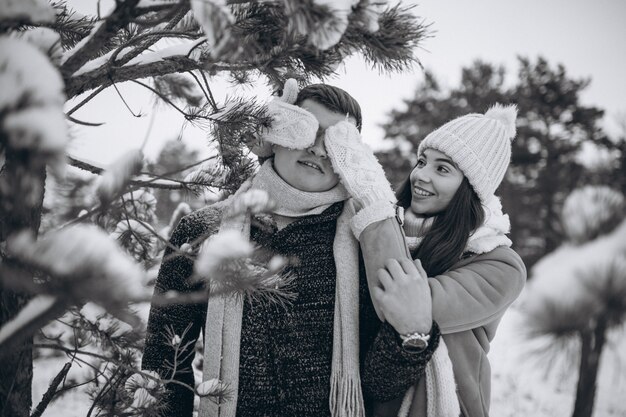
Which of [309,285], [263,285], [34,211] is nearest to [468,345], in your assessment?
[309,285]

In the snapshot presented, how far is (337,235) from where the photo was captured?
1.89 metres

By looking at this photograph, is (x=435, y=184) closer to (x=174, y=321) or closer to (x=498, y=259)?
(x=498, y=259)

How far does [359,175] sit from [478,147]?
30.0 inches

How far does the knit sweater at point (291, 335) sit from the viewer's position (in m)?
1.74

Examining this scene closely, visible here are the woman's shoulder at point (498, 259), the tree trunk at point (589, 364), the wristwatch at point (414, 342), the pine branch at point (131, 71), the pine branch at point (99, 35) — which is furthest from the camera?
the woman's shoulder at point (498, 259)

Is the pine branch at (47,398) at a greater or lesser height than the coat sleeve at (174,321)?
lesser

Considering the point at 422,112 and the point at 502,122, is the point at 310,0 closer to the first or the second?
the point at 502,122

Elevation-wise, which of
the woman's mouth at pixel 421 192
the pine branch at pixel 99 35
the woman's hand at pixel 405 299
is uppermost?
the woman's mouth at pixel 421 192

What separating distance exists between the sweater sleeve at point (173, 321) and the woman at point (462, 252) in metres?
0.82

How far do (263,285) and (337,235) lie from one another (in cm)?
73

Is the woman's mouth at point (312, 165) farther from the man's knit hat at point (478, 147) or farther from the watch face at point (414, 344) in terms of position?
the watch face at point (414, 344)

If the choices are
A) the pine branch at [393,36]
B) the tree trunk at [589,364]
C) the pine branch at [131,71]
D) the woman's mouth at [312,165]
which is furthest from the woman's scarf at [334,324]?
the tree trunk at [589,364]

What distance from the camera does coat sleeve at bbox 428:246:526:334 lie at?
1628 millimetres

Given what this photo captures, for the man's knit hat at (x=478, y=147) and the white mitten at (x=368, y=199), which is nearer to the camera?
the white mitten at (x=368, y=199)
